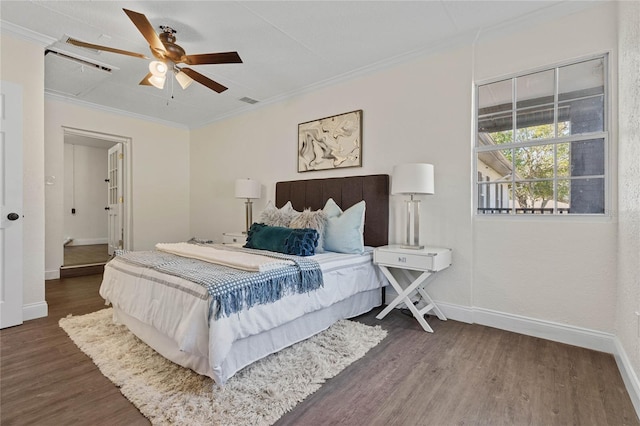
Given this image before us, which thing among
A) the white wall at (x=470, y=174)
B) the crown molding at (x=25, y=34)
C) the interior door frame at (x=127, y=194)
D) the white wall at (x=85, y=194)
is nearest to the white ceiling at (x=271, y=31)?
the crown molding at (x=25, y=34)

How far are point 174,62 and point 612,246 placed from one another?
3734 millimetres

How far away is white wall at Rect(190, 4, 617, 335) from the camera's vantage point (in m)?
2.28

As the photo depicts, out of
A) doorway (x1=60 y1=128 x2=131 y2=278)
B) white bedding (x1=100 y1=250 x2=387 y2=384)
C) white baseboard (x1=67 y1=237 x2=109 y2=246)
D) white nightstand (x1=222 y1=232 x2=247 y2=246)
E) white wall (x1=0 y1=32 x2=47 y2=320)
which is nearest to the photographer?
white bedding (x1=100 y1=250 x2=387 y2=384)

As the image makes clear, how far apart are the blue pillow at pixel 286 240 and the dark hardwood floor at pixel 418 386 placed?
3.17 ft

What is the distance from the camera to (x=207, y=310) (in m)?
1.65

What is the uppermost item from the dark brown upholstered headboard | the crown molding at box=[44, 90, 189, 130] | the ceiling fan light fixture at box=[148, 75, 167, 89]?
the crown molding at box=[44, 90, 189, 130]

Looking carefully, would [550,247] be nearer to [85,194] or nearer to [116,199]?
[116,199]

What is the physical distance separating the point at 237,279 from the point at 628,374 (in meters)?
2.35

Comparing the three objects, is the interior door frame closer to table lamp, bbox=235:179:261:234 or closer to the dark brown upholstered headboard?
table lamp, bbox=235:179:261:234

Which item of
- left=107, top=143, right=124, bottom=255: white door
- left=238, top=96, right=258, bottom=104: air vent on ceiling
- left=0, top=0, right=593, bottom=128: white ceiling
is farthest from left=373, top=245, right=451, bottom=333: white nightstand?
left=107, top=143, right=124, bottom=255: white door

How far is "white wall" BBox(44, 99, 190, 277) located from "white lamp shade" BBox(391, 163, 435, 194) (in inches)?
175

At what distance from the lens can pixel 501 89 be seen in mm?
2752

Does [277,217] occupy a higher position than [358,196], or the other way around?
[358,196]

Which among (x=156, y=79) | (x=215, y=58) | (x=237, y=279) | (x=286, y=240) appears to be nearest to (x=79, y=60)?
(x=156, y=79)
